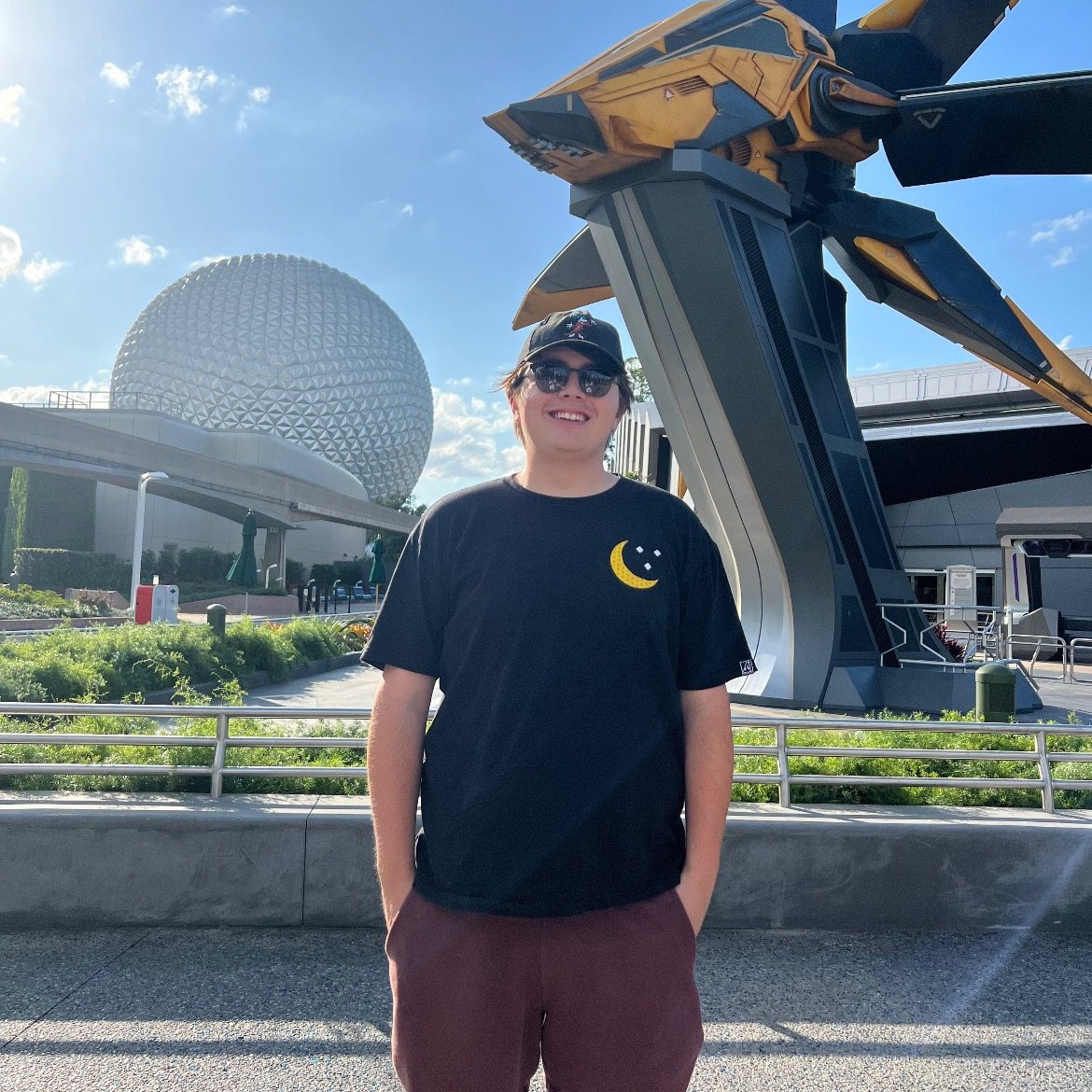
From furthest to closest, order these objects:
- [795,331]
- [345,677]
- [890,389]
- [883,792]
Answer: [890,389]
[345,677]
[795,331]
[883,792]

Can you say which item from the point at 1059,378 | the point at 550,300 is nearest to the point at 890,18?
the point at 1059,378

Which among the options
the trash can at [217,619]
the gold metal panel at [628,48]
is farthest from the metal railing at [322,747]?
the trash can at [217,619]

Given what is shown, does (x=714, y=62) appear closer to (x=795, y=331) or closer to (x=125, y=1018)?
(x=795, y=331)

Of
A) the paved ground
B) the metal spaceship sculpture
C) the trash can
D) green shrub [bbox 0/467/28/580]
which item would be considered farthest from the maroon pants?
green shrub [bbox 0/467/28/580]

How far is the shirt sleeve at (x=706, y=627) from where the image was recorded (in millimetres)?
1855

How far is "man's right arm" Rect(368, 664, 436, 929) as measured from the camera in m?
1.75

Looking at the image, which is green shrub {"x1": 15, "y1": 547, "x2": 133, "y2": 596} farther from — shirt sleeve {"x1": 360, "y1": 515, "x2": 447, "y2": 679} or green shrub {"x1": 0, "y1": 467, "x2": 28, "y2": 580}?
shirt sleeve {"x1": 360, "y1": 515, "x2": 447, "y2": 679}

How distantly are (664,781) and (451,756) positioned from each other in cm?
42

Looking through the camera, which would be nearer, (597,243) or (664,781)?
(664,781)

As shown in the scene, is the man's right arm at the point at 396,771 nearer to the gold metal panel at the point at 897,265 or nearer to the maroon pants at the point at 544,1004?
the maroon pants at the point at 544,1004

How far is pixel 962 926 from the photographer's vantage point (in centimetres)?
414

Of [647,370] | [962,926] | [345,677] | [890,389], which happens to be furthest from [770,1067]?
[890,389]

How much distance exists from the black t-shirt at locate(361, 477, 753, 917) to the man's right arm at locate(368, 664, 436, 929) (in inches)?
1.2

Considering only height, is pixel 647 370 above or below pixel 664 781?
above
